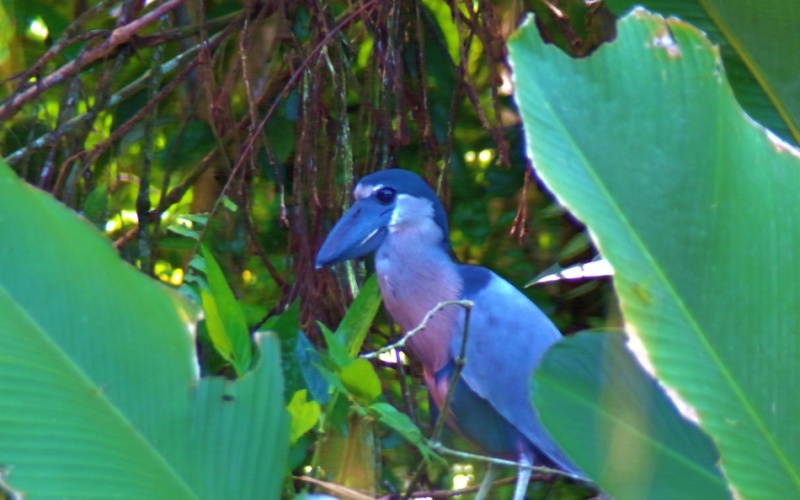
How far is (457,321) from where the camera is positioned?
78.0 inches

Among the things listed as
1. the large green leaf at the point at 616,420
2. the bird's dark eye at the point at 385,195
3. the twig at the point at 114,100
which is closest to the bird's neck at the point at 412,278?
the bird's dark eye at the point at 385,195


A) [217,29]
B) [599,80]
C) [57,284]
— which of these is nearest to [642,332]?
[599,80]

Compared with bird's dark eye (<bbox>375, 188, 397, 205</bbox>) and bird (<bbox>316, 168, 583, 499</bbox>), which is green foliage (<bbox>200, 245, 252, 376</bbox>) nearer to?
bird (<bbox>316, 168, 583, 499</bbox>)

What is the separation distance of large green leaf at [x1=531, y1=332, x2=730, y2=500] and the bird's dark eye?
3.10ft

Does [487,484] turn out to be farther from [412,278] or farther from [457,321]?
[412,278]

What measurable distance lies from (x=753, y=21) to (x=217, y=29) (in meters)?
1.31

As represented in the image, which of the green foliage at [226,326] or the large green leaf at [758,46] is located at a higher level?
the large green leaf at [758,46]

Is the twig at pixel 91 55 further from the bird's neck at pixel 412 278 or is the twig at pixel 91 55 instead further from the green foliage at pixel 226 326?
the green foliage at pixel 226 326

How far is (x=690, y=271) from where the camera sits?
1025 millimetres

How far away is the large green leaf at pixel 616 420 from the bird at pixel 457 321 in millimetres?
813

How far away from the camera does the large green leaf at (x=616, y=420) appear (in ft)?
3.56

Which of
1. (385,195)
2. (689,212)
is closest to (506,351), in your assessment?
(385,195)

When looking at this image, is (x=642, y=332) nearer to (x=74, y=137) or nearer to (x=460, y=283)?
(x=460, y=283)

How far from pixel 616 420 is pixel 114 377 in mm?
528
